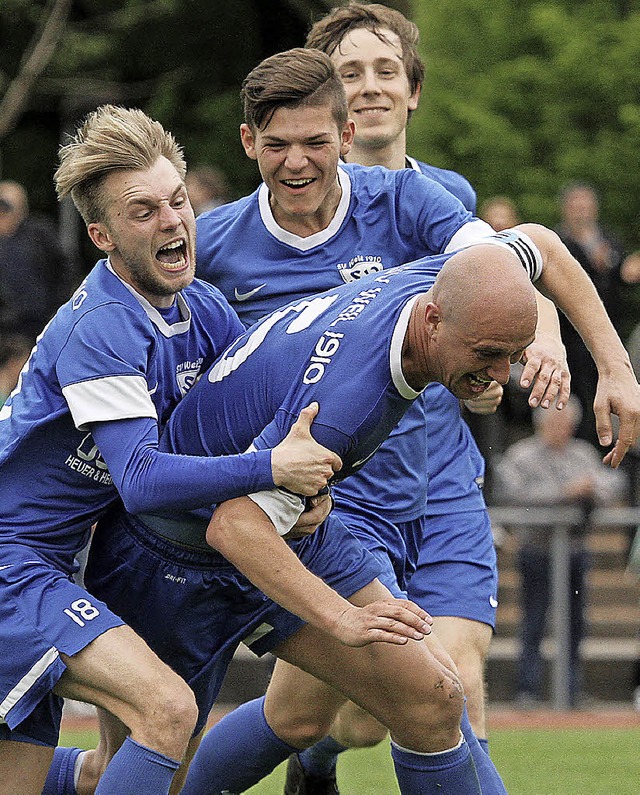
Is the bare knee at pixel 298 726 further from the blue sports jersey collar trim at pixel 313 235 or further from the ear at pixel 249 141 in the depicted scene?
the ear at pixel 249 141

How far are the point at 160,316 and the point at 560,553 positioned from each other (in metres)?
6.60

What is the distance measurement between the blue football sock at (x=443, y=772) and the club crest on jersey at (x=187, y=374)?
1227 millimetres

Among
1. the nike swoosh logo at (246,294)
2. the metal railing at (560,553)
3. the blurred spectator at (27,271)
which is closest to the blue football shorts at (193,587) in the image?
the nike swoosh logo at (246,294)

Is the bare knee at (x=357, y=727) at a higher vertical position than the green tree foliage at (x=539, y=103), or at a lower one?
lower

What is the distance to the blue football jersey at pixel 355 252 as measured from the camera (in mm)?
5324

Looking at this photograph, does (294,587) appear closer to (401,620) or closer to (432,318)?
(401,620)

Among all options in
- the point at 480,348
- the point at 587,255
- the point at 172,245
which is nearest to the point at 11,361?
the point at 587,255

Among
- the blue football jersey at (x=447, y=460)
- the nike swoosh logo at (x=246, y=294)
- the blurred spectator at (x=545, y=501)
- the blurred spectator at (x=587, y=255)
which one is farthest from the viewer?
the blurred spectator at (x=545, y=501)

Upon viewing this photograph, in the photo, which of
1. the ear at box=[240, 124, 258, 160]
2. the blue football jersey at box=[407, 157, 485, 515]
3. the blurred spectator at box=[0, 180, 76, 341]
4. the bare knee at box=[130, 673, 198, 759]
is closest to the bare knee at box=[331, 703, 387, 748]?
the blue football jersey at box=[407, 157, 485, 515]

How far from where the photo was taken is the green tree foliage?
12953 millimetres

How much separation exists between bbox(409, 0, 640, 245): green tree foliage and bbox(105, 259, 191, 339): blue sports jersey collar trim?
841 centimetres

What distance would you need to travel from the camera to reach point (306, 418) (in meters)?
4.12

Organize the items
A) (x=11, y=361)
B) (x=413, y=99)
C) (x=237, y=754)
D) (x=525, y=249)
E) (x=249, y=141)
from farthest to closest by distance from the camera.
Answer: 1. (x=11, y=361)
2. (x=413, y=99)
3. (x=237, y=754)
4. (x=249, y=141)
5. (x=525, y=249)

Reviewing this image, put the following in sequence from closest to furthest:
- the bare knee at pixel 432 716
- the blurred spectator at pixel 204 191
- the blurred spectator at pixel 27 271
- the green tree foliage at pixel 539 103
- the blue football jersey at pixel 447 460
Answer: the bare knee at pixel 432 716, the blue football jersey at pixel 447 460, the blurred spectator at pixel 204 191, the blurred spectator at pixel 27 271, the green tree foliage at pixel 539 103
